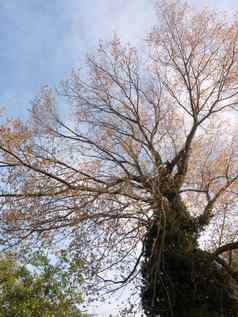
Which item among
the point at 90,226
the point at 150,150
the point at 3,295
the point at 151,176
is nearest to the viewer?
the point at 90,226

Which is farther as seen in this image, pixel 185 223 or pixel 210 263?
pixel 185 223

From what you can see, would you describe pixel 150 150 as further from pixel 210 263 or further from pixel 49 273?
pixel 49 273

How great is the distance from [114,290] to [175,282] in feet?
4.89

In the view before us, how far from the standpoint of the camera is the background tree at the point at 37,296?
43.9ft

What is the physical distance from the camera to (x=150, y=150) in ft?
38.8

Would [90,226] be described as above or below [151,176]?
below

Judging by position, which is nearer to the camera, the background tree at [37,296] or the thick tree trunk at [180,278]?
the thick tree trunk at [180,278]

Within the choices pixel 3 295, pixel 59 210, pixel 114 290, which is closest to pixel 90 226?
pixel 59 210

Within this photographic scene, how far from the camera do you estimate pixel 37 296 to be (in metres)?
14.0

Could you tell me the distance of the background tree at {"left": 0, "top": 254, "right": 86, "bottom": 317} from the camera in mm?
13375

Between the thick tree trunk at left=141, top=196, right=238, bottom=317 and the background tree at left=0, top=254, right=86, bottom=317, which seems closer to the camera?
the thick tree trunk at left=141, top=196, right=238, bottom=317

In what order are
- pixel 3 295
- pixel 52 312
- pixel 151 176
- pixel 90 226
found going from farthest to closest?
pixel 3 295 < pixel 52 312 < pixel 151 176 < pixel 90 226

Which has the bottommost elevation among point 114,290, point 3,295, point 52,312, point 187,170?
point 114,290

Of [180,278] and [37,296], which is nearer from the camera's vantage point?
[180,278]
